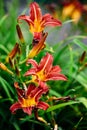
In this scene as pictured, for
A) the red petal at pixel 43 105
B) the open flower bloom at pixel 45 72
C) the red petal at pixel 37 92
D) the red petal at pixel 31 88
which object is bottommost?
the red petal at pixel 43 105

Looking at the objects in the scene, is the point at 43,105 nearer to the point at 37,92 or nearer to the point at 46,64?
the point at 37,92

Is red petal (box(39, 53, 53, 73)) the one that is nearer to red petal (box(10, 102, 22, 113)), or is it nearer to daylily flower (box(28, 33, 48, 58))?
daylily flower (box(28, 33, 48, 58))

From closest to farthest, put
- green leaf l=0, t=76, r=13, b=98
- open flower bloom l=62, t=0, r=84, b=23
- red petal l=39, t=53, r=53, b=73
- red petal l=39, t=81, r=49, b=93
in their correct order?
red petal l=39, t=81, r=49, b=93, red petal l=39, t=53, r=53, b=73, green leaf l=0, t=76, r=13, b=98, open flower bloom l=62, t=0, r=84, b=23

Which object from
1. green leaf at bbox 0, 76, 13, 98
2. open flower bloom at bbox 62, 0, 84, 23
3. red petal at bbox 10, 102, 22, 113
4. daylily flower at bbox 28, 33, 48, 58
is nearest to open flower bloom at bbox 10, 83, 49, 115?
red petal at bbox 10, 102, 22, 113

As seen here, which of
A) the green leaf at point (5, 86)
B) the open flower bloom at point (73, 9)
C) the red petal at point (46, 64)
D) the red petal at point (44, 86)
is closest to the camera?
the red petal at point (44, 86)

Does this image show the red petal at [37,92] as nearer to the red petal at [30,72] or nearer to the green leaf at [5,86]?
the red petal at [30,72]

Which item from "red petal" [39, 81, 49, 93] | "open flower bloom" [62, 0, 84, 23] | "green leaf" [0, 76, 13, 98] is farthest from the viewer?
"open flower bloom" [62, 0, 84, 23]

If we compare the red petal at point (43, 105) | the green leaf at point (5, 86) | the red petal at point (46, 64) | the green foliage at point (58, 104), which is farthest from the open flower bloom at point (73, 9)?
the red petal at point (43, 105)

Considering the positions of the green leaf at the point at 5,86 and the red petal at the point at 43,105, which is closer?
the red petal at the point at 43,105

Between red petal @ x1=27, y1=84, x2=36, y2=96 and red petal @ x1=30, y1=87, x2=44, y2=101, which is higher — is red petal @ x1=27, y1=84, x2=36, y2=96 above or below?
above

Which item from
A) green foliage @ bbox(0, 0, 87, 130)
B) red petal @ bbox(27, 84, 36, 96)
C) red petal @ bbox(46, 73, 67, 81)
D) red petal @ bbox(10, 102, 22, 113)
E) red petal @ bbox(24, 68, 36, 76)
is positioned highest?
red petal @ bbox(24, 68, 36, 76)
